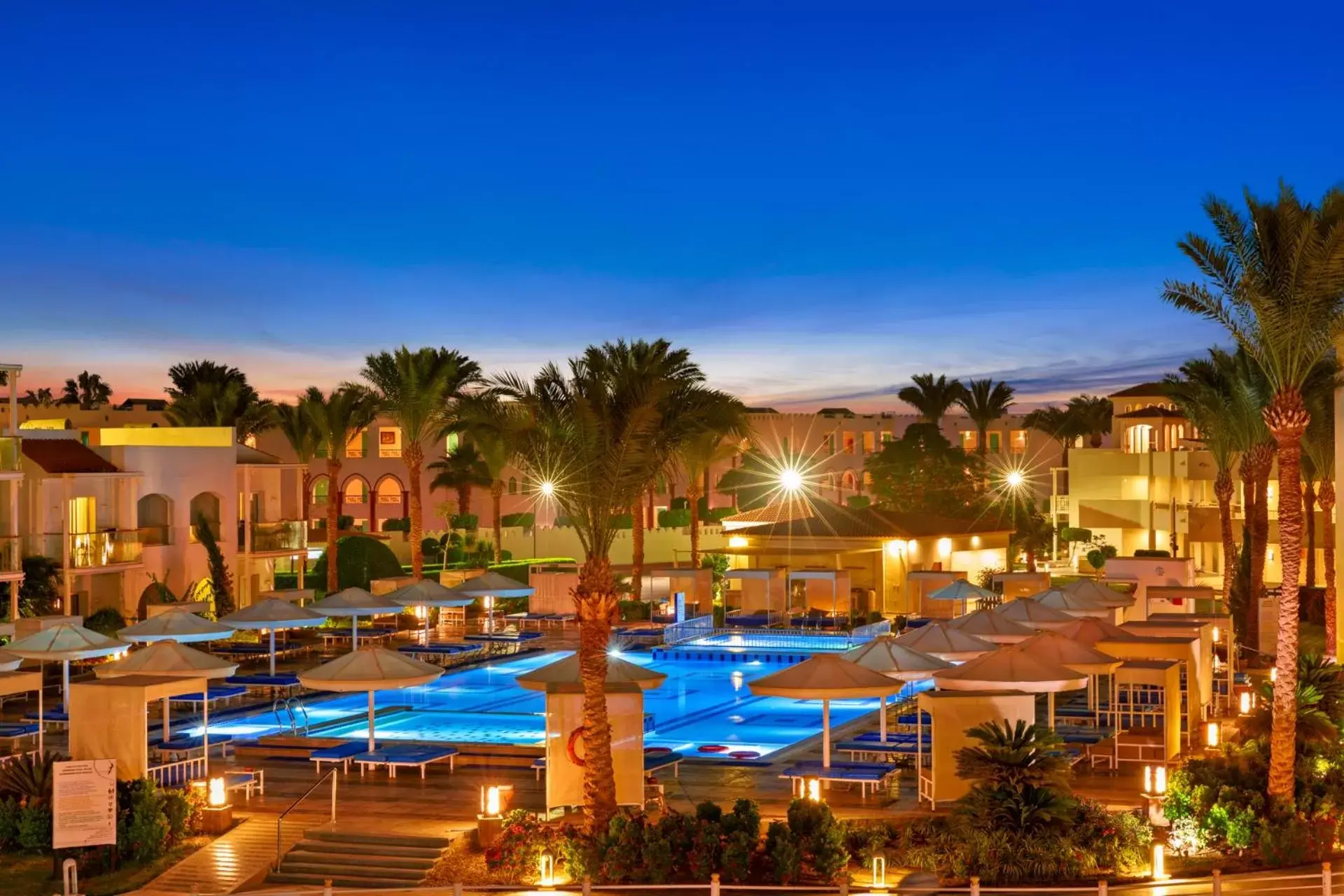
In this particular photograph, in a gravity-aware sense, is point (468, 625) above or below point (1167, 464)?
below

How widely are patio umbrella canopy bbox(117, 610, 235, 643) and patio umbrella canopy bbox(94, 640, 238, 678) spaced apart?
5888 millimetres

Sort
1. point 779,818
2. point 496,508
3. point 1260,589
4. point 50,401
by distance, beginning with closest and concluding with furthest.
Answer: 1. point 779,818
2. point 1260,589
3. point 496,508
4. point 50,401

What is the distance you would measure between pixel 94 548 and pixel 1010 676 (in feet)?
91.7

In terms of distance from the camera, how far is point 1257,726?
2244cm

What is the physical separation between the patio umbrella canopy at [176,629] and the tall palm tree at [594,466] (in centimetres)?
1272

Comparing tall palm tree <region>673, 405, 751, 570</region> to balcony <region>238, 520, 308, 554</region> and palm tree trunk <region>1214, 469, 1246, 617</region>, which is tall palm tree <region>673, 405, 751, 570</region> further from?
palm tree trunk <region>1214, 469, 1246, 617</region>

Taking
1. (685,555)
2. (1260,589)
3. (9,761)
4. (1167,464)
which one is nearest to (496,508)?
(685,555)

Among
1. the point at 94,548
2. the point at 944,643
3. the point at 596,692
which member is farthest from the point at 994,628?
the point at 94,548

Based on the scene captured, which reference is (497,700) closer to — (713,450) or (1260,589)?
(1260,589)

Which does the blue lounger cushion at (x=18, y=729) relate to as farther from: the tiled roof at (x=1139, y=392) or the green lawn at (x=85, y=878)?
the tiled roof at (x=1139, y=392)

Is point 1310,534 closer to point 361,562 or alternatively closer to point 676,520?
point 361,562

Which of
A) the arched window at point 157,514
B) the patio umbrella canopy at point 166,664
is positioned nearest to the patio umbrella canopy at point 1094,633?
the patio umbrella canopy at point 166,664

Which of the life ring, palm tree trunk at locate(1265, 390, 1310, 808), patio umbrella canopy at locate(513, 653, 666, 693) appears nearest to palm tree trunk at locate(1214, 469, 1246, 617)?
palm tree trunk at locate(1265, 390, 1310, 808)

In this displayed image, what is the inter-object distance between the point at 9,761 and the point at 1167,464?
5415 centimetres
